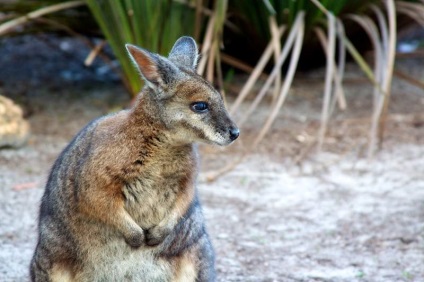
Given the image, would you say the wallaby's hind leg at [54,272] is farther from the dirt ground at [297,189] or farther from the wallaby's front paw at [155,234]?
the dirt ground at [297,189]

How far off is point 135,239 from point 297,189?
2.26 meters

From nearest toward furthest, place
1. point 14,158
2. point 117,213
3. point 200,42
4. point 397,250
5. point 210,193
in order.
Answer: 1. point 117,213
2. point 397,250
3. point 210,193
4. point 14,158
5. point 200,42

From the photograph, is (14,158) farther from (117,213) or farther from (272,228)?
(117,213)

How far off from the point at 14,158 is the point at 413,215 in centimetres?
260

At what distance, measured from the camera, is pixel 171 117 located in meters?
3.65

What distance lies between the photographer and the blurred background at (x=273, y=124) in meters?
4.87

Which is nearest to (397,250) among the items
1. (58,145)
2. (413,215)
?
(413,215)

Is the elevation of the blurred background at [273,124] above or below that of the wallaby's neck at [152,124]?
below

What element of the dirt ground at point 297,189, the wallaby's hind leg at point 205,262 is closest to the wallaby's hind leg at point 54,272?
the wallaby's hind leg at point 205,262

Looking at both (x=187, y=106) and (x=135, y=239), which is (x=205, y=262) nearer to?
(x=135, y=239)

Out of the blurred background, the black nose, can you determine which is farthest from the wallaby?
the blurred background

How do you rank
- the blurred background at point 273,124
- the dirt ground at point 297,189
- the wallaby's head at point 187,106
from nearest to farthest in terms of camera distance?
the wallaby's head at point 187,106 < the dirt ground at point 297,189 < the blurred background at point 273,124

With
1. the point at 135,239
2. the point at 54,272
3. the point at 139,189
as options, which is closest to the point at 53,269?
the point at 54,272

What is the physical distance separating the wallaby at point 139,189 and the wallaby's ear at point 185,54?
61mm
